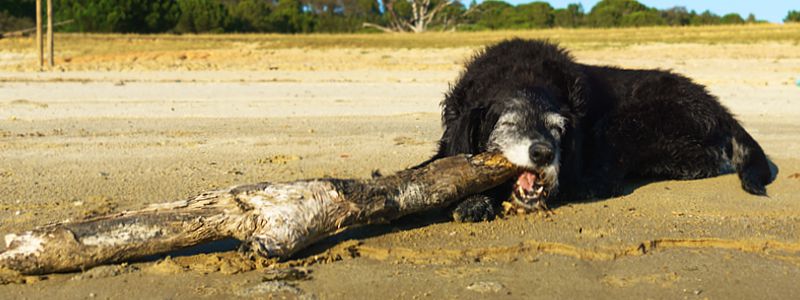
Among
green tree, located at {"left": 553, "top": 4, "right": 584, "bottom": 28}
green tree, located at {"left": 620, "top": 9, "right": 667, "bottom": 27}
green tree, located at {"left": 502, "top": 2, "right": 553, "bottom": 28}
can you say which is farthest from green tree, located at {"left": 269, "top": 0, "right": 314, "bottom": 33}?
green tree, located at {"left": 620, "top": 9, "right": 667, "bottom": 27}

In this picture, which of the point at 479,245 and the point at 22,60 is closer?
the point at 479,245

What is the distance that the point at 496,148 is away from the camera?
469 cm

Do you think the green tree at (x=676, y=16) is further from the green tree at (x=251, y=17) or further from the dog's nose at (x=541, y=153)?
the dog's nose at (x=541, y=153)

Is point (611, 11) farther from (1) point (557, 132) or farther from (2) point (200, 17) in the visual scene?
(1) point (557, 132)

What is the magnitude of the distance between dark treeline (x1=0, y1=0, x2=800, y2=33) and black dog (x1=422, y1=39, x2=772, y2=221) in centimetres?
3531

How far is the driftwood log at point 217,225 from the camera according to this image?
3783mm

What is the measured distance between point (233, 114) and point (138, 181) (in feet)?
15.0

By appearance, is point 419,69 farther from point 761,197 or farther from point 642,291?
point 642,291

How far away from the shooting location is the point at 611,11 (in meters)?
52.8

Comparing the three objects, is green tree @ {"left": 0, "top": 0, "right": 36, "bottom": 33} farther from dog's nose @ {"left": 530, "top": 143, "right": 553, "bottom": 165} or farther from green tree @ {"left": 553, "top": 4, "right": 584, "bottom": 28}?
dog's nose @ {"left": 530, "top": 143, "right": 553, "bottom": 165}

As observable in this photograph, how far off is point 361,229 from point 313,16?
49.6 m

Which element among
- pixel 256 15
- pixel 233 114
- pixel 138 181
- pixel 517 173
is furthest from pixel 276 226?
pixel 256 15

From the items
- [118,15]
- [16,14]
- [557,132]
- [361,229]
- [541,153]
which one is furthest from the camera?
[16,14]

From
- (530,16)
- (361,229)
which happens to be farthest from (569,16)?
(361,229)
